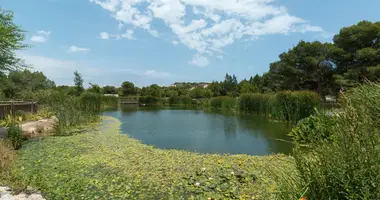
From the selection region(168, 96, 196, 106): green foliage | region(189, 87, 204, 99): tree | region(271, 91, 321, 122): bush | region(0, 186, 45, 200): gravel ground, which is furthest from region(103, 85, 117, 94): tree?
region(0, 186, 45, 200): gravel ground

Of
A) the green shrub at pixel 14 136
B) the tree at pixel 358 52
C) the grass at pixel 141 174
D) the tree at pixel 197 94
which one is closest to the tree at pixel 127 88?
the tree at pixel 197 94

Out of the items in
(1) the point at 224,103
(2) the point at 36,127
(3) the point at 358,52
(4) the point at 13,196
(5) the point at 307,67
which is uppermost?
(3) the point at 358,52

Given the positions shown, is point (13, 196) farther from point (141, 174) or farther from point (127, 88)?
point (127, 88)

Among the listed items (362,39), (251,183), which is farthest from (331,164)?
(362,39)

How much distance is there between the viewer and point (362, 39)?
19.9 meters

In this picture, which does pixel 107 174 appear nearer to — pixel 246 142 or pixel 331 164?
pixel 331 164

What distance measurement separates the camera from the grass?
3.30 m

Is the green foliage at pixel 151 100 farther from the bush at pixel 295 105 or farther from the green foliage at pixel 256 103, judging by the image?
the bush at pixel 295 105

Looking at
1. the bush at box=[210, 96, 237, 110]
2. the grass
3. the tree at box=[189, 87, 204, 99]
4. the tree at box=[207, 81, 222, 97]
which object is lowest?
the grass

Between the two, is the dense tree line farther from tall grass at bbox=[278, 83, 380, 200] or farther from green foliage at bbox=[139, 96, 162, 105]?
tall grass at bbox=[278, 83, 380, 200]

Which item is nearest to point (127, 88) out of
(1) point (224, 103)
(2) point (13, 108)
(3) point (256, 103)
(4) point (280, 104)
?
(1) point (224, 103)

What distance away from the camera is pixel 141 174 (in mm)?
4160

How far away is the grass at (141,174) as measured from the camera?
10.8 feet

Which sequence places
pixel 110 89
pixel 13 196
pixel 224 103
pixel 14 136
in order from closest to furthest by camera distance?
pixel 13 196, pixel 14 136, pixel 224 103, pixel 110 89
